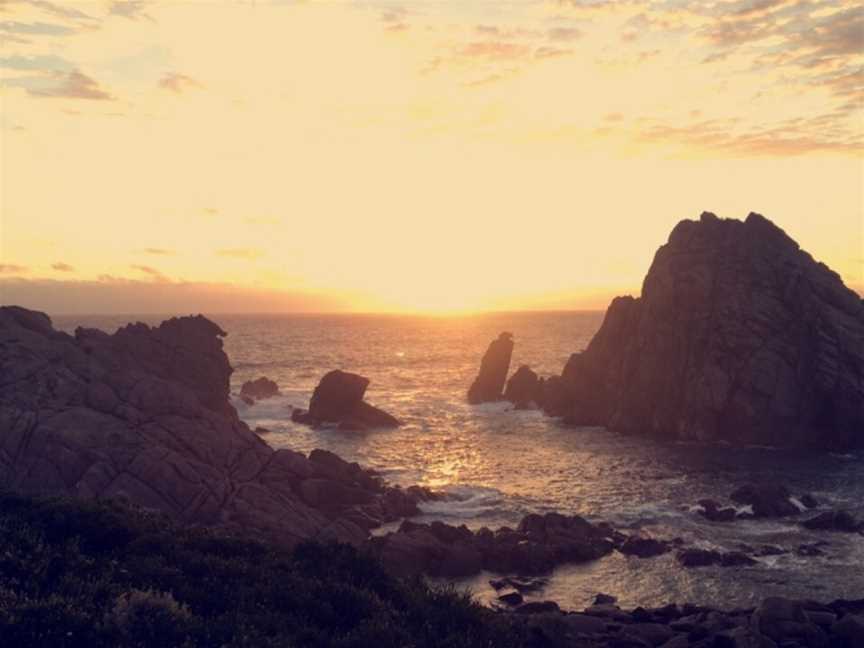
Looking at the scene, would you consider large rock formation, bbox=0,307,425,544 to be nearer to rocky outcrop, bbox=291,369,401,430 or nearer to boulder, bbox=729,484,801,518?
boulder, bbox=729,484,801,518

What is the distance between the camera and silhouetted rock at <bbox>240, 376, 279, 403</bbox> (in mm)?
111312

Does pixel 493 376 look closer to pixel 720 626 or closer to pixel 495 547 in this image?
Answer: pixel 495 547

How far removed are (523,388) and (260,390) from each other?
132ft

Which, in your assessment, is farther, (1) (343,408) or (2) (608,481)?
(1) (343,408)

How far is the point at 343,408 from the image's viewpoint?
8644cm

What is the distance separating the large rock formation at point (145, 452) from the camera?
40062mm

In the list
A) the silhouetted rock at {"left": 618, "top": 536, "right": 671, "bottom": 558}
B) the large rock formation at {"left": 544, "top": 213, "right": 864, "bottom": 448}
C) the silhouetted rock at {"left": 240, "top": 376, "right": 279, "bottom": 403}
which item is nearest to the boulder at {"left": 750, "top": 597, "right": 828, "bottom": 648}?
the silhouetted rock at {"left": 618, "top": 536, "right": 671, "bottom": 558}

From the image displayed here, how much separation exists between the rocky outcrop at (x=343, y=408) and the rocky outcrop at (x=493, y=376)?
79.6 feet

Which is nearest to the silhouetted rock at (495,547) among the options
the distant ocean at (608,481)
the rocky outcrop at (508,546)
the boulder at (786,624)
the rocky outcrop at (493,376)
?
the rocky outcrop at (508,546)

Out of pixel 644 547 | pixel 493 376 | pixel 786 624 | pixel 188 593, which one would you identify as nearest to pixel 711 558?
pixel 644 547

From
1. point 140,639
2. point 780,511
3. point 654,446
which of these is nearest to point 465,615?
point 140,639

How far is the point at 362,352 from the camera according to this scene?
197 meters

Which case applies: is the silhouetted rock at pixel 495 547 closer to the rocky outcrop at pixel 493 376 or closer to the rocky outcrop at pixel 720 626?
the rocky outcrop at pixel 720 626

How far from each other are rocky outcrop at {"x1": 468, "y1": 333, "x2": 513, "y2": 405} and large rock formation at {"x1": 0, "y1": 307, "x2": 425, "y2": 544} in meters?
54.9
